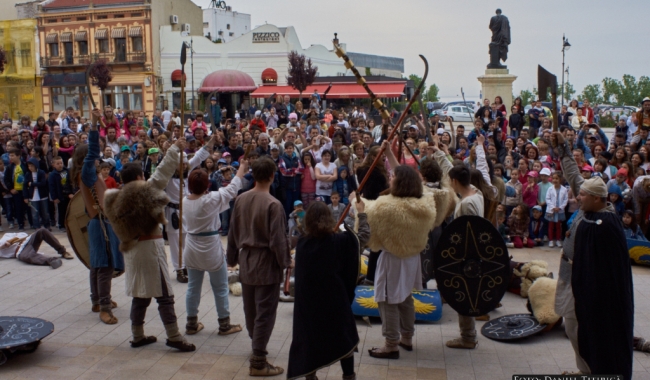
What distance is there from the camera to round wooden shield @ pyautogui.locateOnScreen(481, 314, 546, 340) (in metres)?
6.12

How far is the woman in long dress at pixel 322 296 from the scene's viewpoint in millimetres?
4867

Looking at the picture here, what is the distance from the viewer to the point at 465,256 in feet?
19.3

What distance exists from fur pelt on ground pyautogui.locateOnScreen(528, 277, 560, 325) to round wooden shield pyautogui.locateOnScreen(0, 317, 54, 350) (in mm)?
4431

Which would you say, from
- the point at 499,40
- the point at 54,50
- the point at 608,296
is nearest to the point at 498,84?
the point at 499,40

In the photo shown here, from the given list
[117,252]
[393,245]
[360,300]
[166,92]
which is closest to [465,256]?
[393,245]

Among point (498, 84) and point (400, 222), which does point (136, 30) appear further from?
point (400, 222)

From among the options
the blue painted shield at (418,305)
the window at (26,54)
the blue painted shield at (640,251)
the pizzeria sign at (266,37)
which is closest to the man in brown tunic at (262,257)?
the blue painted shield at (418,305)

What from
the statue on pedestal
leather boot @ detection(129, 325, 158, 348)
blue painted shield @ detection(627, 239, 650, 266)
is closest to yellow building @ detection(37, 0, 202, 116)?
the statue on pedestal

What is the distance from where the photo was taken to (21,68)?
42438 mm

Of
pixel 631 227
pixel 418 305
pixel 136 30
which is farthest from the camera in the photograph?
pixel 136 30

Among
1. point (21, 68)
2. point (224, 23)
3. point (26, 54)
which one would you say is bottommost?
point (21, 68)

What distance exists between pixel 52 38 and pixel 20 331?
40.0 m

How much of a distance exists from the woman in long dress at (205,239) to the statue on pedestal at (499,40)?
53.4ft

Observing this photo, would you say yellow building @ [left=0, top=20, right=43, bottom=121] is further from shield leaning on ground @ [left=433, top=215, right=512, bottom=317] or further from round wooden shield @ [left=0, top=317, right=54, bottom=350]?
shield leaning on ground @ [left=433, top=215, right=512, bottom=317]
